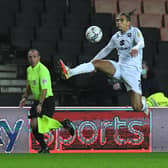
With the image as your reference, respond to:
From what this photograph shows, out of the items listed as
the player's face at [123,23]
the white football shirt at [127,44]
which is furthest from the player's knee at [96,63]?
the player's face at [123,23]

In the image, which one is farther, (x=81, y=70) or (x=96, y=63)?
(x=96, y=63)

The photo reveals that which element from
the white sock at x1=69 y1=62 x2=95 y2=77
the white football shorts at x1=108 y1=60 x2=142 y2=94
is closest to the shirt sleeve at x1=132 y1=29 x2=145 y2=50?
the white football shorts at x1=108 y1=60 x2=142 y2=94

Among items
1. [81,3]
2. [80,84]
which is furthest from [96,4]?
[80,84]

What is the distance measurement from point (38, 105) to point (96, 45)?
447cm

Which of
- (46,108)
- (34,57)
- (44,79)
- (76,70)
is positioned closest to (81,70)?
(76,70)

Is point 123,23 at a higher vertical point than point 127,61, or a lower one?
higher

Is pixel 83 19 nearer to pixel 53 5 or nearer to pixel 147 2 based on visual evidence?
pixel 53 5

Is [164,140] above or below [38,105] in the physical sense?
below

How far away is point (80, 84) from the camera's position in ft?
44.2

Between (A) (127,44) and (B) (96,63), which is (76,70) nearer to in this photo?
(B) (96,63)

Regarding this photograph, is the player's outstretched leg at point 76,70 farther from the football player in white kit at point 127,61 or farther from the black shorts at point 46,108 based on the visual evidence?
the black shorts at point 46,108

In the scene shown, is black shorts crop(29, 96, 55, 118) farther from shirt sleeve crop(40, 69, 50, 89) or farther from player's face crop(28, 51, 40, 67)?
player's face crop(28, 51, 40, 67)

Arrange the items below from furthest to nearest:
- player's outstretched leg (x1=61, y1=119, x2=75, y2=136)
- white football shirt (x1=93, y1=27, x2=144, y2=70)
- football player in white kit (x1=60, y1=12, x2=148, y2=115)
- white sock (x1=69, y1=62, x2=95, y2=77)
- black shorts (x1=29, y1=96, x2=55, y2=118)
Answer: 1. player's outstretched leg (x1=61, y1=119, x2=75, y2=136)
2. black shorts (x1=29, y1=96, x2=55, y2=118)
3. white football shirt (x1=93, y1=27, x2=144, y2=70)
4. football player in white kit (x1=60, y1=12, x2=148, y2=115)
5. white sock (x1=69, y1=62, x2=95, y2=77)

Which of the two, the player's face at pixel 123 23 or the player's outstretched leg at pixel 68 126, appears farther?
the player's outstretched leg at pixel 68 126
